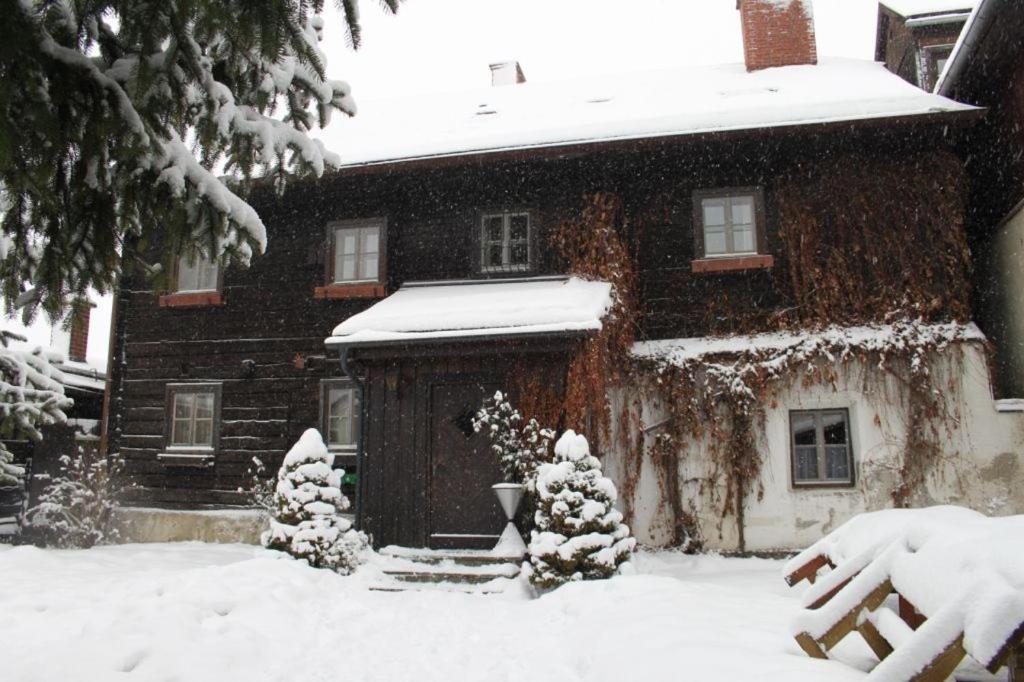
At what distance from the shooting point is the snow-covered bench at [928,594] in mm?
2678

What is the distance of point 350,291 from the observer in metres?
11.8

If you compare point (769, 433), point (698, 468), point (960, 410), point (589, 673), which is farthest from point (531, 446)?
point (960, 410)

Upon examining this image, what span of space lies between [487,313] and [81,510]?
751 cm

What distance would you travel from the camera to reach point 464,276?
11562 mm

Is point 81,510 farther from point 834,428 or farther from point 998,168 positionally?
point 998,168

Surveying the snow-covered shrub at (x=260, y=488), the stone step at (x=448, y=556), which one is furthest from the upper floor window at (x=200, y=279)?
the stone step at (x=448, y=556)

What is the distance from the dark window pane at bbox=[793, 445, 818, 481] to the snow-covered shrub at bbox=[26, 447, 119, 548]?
10.3 metres

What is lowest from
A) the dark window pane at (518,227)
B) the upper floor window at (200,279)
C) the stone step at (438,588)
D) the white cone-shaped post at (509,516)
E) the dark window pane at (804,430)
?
the stone step at (438,588)

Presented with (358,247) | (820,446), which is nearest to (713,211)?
(820,446)

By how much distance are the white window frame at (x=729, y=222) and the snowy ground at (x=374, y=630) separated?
14.7ft

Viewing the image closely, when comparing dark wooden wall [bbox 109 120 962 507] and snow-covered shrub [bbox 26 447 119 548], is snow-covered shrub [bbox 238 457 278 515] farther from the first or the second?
snow-covered shrub [bbox 26 447 119 548]

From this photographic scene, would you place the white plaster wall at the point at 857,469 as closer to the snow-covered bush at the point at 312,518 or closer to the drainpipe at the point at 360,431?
the drainpipe at the point at 360,431

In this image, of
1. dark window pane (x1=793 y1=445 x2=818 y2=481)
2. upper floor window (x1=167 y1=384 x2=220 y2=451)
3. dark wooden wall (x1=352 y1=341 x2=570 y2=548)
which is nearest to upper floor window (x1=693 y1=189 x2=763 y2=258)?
dark window pane (x1=793 y1=445 x2=818 y2=481)

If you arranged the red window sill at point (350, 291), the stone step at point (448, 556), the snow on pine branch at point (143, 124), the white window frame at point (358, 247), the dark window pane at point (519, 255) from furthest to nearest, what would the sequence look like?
1. the white window frame at point (358, 247)
2. the red window sill at point (350, 291)
3. the dark window pane at point (519, 255)
4. the stone step at point (448, 556)
5. the snow on pine branch at point (143, 124)
